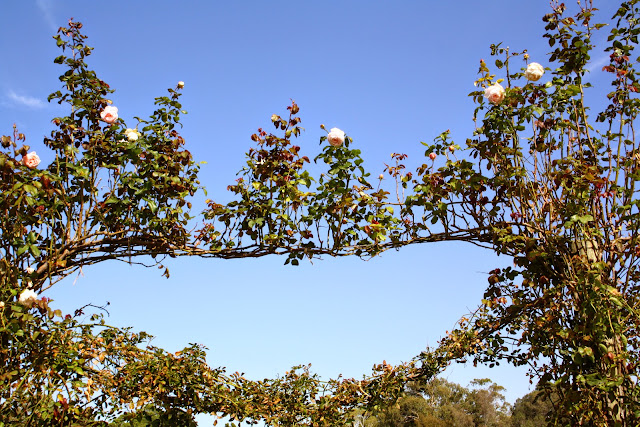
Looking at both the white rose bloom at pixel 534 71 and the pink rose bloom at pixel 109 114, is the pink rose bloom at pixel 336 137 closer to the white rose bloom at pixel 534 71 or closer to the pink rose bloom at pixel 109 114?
the white rose bloom at pixel 534 71

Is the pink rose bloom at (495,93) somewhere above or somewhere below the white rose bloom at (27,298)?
above

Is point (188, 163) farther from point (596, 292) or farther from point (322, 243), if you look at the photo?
point (596, 292)

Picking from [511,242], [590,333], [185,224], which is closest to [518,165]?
[511,242]

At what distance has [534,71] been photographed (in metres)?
3.40

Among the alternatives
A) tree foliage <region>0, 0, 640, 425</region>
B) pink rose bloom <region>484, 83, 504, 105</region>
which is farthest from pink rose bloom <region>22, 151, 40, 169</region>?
pink rose bloom <region>484, 83, 504, 105</region>

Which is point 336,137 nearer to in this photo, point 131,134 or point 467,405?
point 131,134

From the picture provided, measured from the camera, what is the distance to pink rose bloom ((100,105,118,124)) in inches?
139

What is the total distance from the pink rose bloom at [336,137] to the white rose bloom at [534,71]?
1280 millimetres

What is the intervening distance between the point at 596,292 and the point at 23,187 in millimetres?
3427

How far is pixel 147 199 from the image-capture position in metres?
3.56

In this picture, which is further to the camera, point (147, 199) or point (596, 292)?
point (147, 199)

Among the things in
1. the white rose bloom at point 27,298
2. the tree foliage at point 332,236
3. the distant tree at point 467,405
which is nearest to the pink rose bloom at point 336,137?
the tree foliage at point 332,236

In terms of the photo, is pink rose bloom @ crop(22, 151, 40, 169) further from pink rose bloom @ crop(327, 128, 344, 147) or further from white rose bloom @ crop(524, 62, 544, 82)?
white rose bloom @ crop(524, 62, 544, 82)

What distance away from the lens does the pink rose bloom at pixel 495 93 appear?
3355mm
